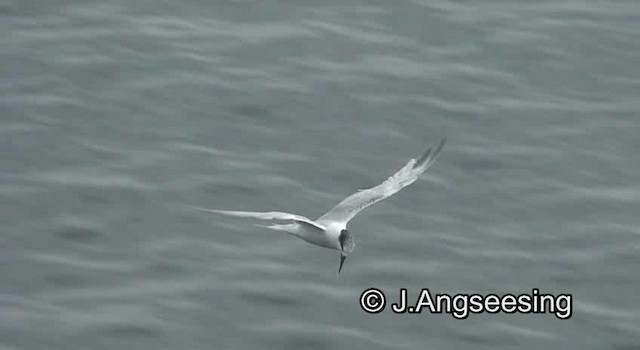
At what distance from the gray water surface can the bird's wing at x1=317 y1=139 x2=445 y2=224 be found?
2.17 m

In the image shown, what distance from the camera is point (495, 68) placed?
28516mm

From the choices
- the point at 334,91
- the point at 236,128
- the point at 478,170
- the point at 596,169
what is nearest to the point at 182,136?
the point at 236,128

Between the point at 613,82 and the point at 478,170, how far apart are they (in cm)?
364

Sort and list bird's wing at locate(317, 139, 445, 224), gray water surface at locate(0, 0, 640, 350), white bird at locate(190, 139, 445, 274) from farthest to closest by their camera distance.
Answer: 1. gray water surface at locate(0, 0, 640, 350)
2. bird's wing at locate(317, 139, 445, 224)
3. white bird at locate(190, 139, 445, 274)

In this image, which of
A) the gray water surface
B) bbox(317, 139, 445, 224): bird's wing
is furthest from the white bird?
the gray water surface

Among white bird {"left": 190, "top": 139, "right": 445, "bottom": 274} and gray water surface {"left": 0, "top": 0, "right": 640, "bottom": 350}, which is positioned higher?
gray water surface {"left": 0, "top": 0, "right": 640, "bottom": 350}

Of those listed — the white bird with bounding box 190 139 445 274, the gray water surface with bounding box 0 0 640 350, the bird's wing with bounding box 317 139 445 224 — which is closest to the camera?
the white bird with bounding box 190 139 445 274

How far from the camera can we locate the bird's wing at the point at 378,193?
2055 cm

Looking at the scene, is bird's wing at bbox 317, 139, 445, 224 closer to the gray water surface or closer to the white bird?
the white bird

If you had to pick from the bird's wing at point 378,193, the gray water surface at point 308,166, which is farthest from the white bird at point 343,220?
the gray water surface at point 308,166

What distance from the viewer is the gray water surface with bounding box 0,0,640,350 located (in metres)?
22.7

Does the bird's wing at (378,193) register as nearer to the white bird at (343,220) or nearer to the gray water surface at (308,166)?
the white bird at (343,220)

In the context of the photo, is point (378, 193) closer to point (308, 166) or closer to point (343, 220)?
point (343, 220)

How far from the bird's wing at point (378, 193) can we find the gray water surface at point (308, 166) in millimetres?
2166
